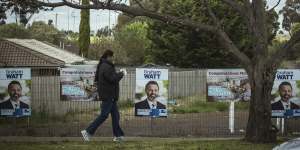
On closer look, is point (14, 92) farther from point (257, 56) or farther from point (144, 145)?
point (257, 56)

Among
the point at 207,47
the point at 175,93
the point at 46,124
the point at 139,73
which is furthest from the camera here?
the point at 207,47

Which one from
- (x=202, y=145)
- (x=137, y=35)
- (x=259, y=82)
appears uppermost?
(x=137, y=35)

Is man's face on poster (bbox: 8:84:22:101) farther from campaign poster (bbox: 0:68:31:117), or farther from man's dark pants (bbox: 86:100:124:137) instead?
man's dark pants (bbox: 86:100:124:137)

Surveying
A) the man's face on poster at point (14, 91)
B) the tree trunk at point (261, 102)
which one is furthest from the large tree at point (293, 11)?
the man's face on poster at point (14, 91)

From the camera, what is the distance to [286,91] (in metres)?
13.9

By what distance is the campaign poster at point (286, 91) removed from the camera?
13.9m

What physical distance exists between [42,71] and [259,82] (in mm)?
12267

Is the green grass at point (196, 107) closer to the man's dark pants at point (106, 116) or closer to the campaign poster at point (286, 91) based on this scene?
the campaign poster at point (286, 91)

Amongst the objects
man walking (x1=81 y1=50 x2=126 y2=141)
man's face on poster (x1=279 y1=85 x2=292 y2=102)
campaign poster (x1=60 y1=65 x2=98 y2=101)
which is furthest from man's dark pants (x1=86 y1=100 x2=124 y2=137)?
man's face on poster (x1=279 y1=85 x2=292 y2=102)

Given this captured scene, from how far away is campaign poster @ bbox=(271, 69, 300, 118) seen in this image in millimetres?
13922

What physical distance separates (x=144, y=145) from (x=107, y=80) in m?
1.52

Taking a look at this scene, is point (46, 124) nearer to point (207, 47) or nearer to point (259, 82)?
point (259, 82)

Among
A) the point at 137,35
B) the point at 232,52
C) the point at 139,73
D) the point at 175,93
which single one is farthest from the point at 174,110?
the point at 137,35

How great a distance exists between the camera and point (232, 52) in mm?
12133
